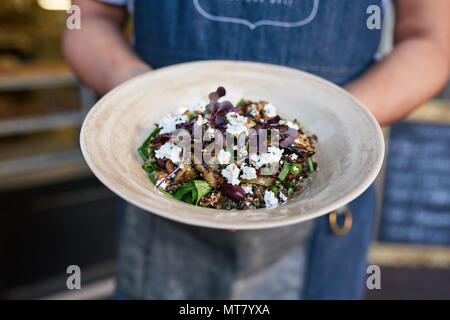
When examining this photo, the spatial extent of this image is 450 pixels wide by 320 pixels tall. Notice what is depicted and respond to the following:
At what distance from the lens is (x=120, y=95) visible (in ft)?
3.53

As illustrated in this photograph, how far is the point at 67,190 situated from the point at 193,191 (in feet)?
8.94

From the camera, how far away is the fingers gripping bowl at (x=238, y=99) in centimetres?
80

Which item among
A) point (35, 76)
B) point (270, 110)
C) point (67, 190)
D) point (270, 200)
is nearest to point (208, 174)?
point (270, 200)

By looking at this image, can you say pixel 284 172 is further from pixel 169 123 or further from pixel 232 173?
pixel 169 123

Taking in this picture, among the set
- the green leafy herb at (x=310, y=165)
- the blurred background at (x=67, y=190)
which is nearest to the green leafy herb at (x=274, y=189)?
the green leafy herb at (x=310, y=165)

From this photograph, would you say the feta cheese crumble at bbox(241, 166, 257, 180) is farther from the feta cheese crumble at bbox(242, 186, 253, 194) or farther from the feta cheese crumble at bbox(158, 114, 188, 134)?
the feta cheese crumble at bbox(158, 114, 188, 134)

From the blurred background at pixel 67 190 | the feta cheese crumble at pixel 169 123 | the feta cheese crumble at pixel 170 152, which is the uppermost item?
the feta cheese crumble at pixel 169 123

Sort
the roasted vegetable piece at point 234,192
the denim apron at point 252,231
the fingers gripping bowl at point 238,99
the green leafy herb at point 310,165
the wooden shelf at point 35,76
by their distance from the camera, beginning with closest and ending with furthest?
the fingers gripping bowl at point 238,99
the roasted vegetable piece at point 234,192
the green leafy herb at point 310,165
the denim apron at point 252,231
the wooden shelf at point 35,76

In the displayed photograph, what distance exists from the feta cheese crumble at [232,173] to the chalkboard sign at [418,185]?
6.58 ft

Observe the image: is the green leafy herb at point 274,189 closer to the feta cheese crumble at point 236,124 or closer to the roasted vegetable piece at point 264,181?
the roasted vegetable piece at point 264,181

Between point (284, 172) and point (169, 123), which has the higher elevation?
point (169, 123)

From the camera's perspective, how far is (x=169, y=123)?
1048 millimetres

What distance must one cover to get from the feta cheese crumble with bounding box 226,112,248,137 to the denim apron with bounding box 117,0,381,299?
0.47 metres

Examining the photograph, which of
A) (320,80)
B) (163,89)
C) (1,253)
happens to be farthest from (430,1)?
(1,253)
